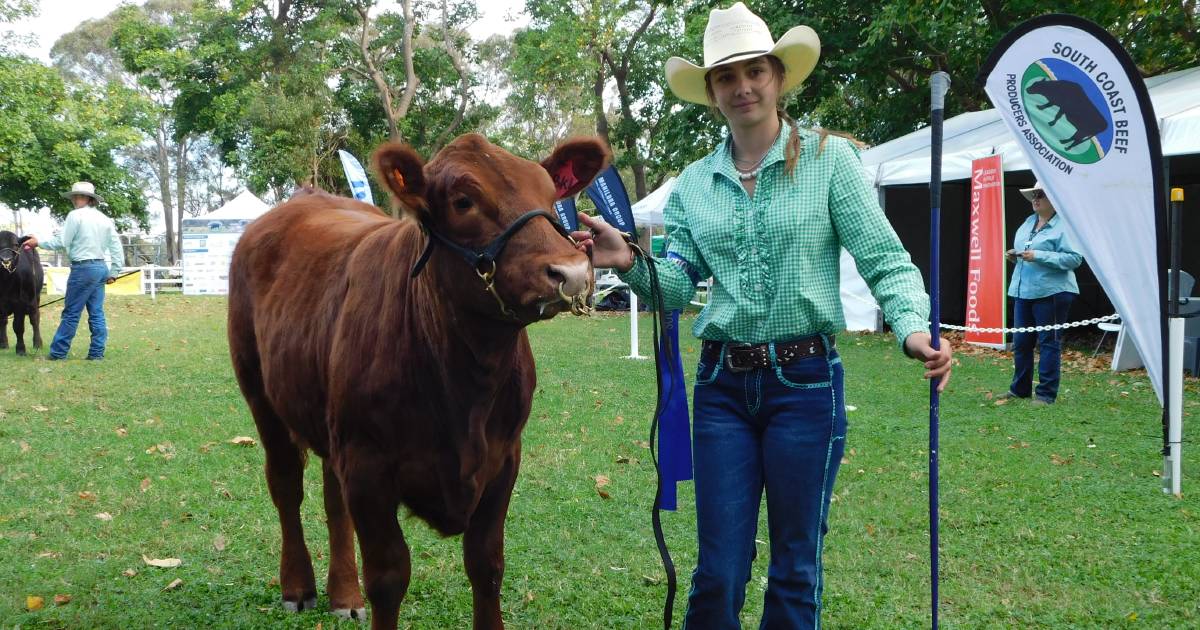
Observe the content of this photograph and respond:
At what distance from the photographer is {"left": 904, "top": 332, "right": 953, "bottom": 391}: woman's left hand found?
243cm

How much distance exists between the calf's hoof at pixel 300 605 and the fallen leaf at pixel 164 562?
0.83 metres

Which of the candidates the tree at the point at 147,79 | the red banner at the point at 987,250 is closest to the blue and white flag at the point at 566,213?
the red banner at the point at 987,250

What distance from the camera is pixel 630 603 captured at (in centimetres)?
404

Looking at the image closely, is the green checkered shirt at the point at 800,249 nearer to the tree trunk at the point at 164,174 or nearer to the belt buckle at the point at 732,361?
the belt buckle at the point at 732,361

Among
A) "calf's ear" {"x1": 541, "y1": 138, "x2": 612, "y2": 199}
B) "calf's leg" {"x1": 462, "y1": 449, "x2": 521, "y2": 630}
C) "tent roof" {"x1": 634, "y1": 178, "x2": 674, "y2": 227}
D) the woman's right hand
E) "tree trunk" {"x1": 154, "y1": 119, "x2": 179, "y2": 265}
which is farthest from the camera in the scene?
"tree trunk" {"x1": 154, "y1": 119, "x2": 179, "y2": 265}

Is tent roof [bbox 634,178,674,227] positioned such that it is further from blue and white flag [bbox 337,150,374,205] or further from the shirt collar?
the shirt collar

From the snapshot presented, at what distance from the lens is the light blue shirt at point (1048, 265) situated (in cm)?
848

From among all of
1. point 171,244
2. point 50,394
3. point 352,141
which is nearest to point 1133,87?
point 50,394

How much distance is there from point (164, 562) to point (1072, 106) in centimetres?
589

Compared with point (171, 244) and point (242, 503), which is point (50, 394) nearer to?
point (242, 503)

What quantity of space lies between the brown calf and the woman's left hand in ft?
3.01

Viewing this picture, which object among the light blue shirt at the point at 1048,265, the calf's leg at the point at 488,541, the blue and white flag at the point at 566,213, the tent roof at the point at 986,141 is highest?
A: the tent roof at the point at 986,141

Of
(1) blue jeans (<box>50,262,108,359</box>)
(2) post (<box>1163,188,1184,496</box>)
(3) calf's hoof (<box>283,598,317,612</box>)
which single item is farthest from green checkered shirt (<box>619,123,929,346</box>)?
(1) blue jeans (<box>50,262,108,359</box>)

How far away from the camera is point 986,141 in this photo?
1383cm
